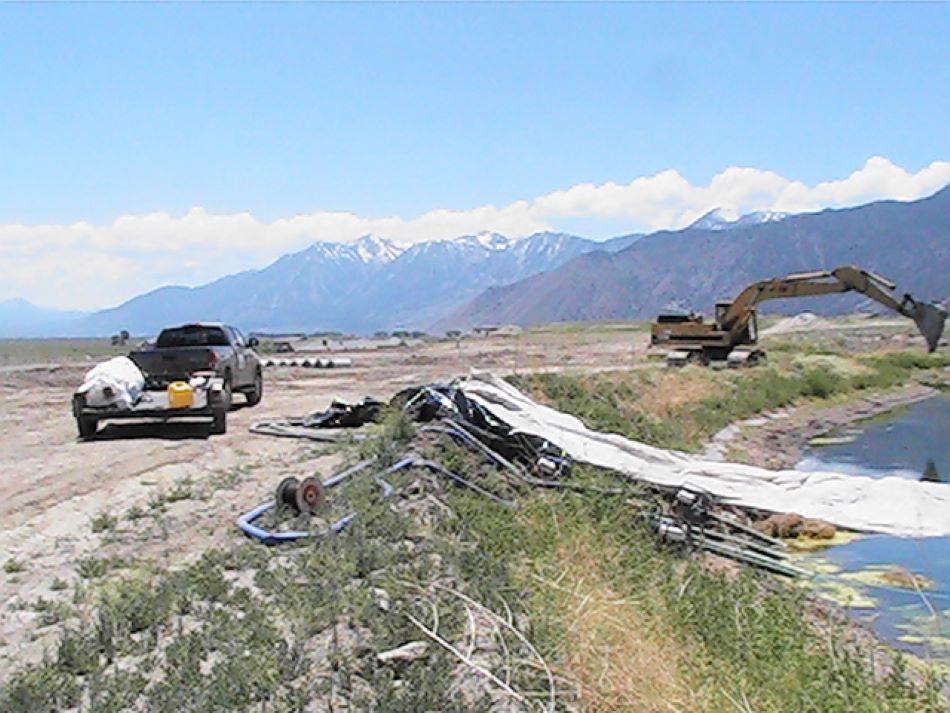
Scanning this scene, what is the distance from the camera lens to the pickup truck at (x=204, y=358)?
15883mm

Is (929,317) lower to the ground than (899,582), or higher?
higher

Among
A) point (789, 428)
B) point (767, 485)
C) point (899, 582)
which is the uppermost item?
point (767, 485)

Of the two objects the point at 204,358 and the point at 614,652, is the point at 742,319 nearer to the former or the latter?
the point at 204,358

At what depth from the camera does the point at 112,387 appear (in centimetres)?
1481

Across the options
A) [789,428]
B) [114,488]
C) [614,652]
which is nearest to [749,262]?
[789,428]

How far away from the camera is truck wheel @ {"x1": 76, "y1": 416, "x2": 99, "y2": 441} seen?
Result: 15.0 meters

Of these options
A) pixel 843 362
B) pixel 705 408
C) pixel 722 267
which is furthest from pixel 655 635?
pixel 722 267

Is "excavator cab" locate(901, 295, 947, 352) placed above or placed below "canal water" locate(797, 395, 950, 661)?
above

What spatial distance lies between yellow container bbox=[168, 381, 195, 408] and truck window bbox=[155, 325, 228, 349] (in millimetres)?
2629

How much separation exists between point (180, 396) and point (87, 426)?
1399 mm

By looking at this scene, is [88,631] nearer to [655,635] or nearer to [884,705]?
A: [655,635]

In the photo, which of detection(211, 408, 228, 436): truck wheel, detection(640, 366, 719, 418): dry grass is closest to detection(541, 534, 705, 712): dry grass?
detection(211, 408, 228, 436): truck wheel

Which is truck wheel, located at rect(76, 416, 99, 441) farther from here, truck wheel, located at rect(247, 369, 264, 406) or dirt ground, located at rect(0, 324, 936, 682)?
truck wheel, located at rect(247, 369, 264, 406)

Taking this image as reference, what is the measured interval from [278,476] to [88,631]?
5260mm
